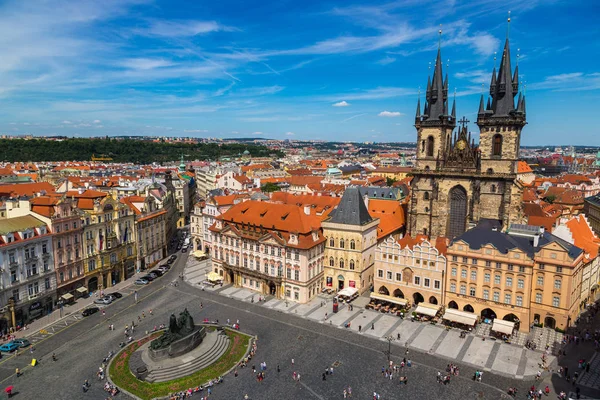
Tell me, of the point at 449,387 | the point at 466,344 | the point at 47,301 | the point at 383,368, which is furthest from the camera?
the point at 47,301

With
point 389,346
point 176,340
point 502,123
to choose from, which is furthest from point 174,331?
point 502,123

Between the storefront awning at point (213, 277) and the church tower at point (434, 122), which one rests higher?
the church tower at point (434, 122)

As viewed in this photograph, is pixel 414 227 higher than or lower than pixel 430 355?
higher

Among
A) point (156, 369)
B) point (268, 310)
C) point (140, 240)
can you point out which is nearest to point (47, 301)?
point (140, 240)

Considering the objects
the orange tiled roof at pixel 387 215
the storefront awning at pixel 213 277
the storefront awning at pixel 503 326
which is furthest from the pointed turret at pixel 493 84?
the storefront awning at pixel 213 277

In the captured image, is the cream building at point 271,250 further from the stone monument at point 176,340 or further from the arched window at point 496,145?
the arched window at point 496,145

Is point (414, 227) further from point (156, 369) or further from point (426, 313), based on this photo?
point (156, 369)
